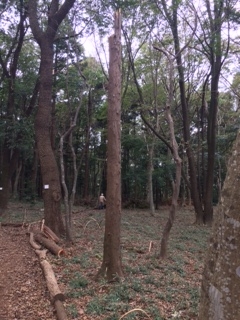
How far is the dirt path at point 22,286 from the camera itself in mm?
5703

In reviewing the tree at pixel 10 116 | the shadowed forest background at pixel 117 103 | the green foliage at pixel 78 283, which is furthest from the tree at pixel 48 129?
the tree at pixel 10 116

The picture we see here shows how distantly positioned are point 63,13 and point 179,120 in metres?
15.6

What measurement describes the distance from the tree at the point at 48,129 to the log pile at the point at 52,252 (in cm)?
60

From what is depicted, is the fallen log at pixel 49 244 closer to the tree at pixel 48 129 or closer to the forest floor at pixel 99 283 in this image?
the forest floor at pixel 99 283

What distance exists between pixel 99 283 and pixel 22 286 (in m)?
1.48

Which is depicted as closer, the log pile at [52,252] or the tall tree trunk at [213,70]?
the log pile at [52,252]

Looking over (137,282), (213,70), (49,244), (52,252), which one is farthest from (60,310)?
(213,70)

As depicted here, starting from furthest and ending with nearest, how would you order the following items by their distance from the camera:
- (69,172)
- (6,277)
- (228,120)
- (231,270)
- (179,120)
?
(69,172), (228,120), (179,120), (6,277), (231,270)

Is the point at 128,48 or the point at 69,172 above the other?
the point at 128,48

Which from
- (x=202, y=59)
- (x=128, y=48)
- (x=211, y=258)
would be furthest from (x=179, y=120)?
(x=211, y=258)

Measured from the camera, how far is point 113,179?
7250mm

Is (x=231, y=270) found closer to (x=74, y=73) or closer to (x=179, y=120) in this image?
(x=74, y=73)

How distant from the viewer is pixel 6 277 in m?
7.46

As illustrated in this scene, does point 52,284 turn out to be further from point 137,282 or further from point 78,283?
point 137,282
